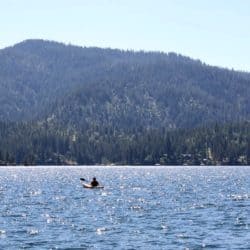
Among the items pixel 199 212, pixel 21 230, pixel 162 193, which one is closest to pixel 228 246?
pixel 21 230

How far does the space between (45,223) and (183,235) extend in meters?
18.8

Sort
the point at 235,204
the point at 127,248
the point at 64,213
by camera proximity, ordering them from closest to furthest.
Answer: the point at 127,248 < the point at 64,213 < the point at 235,204

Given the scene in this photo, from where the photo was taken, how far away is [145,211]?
98.6 meters

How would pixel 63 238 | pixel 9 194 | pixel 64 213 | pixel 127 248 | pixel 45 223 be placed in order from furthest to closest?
pixel 9 194, pixel 64 213, pixel 45 223, pixel 63 238, pixel 127 248

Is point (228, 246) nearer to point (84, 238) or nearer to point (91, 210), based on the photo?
point (84, 238)

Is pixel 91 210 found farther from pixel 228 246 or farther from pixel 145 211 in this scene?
pixel 228 246

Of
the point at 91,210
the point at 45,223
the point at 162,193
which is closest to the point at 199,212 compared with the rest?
the point at 91,210

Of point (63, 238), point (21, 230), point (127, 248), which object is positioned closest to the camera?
point (127, 248)

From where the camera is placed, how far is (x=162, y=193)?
140000 mm

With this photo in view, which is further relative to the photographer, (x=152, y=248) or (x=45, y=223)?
(x=45, y=223)

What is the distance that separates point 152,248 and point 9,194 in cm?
7826

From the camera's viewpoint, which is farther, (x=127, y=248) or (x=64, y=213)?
(x=64, y=213)

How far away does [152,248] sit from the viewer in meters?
64.8

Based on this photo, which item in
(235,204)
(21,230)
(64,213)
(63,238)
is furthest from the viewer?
(235,204)
